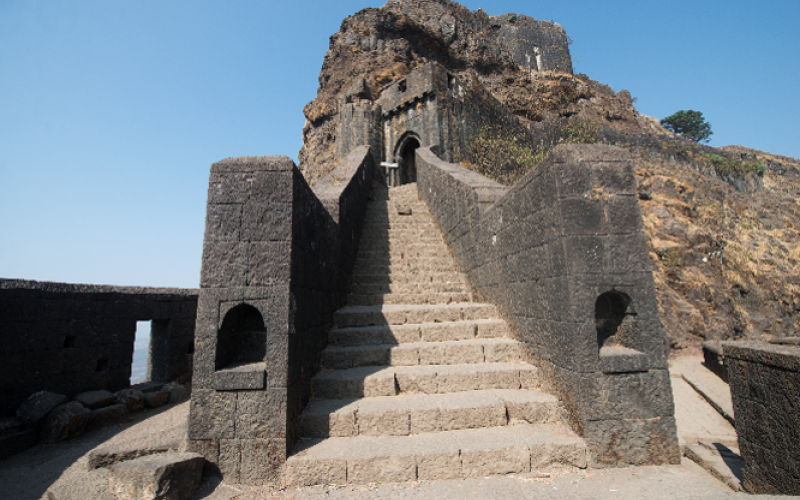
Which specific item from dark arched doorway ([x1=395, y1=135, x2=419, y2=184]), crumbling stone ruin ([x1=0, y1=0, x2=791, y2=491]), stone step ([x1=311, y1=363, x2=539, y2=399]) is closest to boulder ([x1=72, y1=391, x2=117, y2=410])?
crumbling stone ruin ([x1=0, y1=0, x2=791, y2=491])

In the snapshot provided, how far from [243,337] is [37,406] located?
372cm

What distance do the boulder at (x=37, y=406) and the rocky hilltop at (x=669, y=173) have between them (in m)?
12.4

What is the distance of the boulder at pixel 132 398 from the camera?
5426 mm

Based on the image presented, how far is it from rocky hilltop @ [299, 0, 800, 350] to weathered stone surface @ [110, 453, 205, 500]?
1249 cm

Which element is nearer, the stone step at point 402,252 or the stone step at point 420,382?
the stone step at point 420,382

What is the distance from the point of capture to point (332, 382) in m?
Result: 3.56

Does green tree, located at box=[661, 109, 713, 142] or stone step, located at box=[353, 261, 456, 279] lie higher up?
green tree, located at box=[661, 109, 713, 142]

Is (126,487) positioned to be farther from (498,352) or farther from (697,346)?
(697,346)

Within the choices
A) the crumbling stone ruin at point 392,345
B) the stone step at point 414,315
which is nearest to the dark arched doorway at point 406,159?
the crumbling stone ruin at point 392,345

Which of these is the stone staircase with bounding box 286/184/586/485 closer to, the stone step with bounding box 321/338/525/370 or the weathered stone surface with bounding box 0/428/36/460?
the stone step with bounding box 321/338/525/370

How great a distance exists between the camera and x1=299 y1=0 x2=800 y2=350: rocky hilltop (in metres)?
10.9

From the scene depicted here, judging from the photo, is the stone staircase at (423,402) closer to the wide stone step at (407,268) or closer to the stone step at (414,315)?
the stone step at (414,315)

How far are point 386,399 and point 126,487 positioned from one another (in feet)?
6.49

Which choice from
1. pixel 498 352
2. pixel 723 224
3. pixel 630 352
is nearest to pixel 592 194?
pixel 630 352
